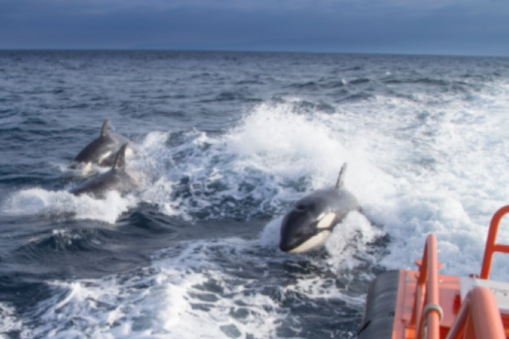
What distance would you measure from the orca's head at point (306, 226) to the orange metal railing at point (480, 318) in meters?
6.34

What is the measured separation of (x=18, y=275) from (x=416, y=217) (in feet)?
23.3

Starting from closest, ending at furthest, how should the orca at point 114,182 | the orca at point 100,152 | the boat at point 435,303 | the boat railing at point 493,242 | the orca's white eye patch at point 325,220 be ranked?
the boat at point 435,303 → the boat railing at point 493,242 → the orca's white eye patch at point 325,220 → the orca at point 114,182 → the orca at point 100,152

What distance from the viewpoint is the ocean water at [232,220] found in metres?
6.70

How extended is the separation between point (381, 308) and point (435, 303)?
8.86 feet

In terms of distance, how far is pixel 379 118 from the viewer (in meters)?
22.1

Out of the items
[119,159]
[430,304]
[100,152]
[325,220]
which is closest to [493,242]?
[430,304]

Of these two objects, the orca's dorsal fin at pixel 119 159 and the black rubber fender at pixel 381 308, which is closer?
the black rubber fender at pixel 381 308

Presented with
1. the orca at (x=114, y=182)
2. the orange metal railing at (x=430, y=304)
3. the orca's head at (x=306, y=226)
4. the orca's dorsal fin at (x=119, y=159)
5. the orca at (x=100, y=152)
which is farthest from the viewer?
the orca at (x=100, y=152)


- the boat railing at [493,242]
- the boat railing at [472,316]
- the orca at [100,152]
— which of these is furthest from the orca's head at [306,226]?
the orca at [100,152]

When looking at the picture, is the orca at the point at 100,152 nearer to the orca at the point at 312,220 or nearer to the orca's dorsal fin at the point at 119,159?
the orca's dorsal fin at the point at 119,159

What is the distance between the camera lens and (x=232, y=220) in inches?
428

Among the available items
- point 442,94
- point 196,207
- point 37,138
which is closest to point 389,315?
point 196,207

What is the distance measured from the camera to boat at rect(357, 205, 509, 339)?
1983mm

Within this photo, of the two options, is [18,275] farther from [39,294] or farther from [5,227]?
[5,227]
